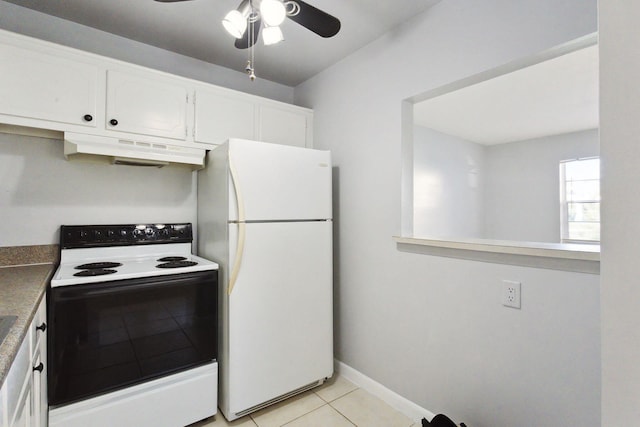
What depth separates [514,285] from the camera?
145 centimetres

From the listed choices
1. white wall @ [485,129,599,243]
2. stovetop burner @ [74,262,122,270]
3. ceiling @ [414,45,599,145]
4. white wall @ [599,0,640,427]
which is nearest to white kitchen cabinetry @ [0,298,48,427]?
stovetop burner @ [74,262,122,270]

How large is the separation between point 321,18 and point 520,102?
2.64 m

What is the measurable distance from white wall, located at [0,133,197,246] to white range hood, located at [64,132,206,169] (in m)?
0.15

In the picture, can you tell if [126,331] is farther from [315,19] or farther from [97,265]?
[315,19]

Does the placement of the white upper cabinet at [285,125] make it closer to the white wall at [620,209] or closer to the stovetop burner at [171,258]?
the stovetop burner at [171,258]

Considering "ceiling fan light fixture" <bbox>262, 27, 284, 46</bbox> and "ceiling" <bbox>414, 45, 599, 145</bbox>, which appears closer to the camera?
"ceiling fan light fixture" <bbox>262, 27, 284, 46</bbox>

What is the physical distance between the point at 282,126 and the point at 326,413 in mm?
2107

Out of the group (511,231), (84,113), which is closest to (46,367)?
(84,113)

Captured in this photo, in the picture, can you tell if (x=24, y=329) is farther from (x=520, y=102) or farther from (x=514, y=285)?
(x=520, y=102)

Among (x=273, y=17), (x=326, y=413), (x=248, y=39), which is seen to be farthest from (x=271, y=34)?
→ (x=326, y=413)

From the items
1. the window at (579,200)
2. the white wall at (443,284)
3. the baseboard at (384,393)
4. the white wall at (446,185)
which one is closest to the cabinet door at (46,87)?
the white wall at (443,284)

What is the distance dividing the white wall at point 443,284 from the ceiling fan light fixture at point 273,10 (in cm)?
98

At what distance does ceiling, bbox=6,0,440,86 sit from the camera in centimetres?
177

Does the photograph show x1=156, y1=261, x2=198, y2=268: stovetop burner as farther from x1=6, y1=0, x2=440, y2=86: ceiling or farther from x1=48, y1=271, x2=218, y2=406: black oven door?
x1=6, y1=0, x2=440, y2=86: ceiling
